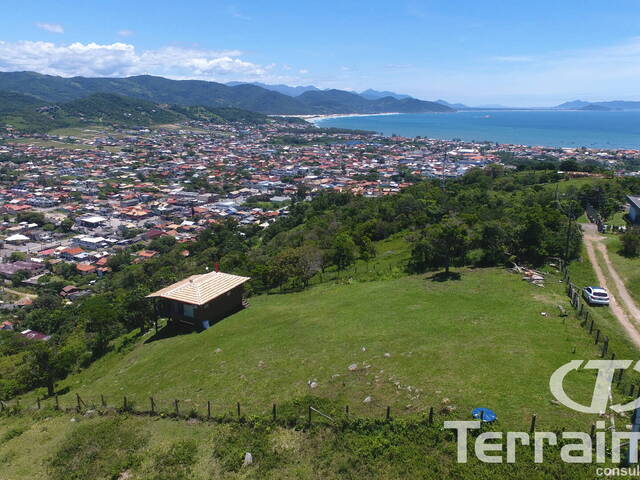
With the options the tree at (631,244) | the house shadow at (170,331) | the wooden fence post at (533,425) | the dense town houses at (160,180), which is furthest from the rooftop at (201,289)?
the dense town houses at (160,180)

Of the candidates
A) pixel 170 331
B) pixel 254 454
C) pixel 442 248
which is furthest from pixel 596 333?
pixel 170 331

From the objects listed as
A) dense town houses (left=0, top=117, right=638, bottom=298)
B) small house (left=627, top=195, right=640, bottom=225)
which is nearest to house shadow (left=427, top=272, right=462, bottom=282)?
small house (left=627, top=195, right=640, bottom=225)

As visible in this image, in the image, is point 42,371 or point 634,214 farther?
point 634,214

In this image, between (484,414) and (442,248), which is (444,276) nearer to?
(442,248)

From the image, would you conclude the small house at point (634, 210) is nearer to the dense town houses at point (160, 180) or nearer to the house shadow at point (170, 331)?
the house shadow at point (170, 331)

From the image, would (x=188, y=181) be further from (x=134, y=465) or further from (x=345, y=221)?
(x=134, y=465)

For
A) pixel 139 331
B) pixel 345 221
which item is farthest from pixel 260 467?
pixel 345 221
